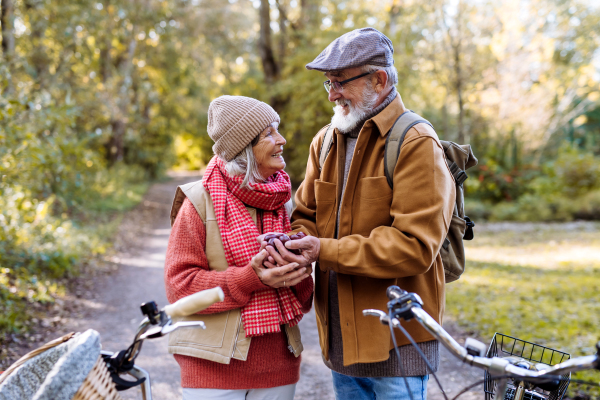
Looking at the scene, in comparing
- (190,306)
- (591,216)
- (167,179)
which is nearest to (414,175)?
(190,306)

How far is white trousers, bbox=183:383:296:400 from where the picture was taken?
2.10 meters

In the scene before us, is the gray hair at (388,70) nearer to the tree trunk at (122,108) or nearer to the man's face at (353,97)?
the man's face at (353,97)

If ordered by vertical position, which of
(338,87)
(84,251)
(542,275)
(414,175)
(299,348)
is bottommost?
(542,275)

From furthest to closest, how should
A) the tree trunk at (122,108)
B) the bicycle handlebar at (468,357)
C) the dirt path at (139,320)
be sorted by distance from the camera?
the tree trunk at (122,108)
the dirt path at (139,320)
the bicycle handlebar at (468,357)

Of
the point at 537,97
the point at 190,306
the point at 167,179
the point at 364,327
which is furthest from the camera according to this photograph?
the point at 167,179

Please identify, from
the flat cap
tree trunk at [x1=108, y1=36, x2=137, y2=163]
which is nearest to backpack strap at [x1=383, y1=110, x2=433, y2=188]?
the flat cap

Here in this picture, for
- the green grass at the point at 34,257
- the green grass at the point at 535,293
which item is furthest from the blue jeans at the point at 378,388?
the green grass at the point at 34,257

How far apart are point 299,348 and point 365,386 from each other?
386 millimetres

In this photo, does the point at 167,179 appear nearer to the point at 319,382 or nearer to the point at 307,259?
the point at 319,382

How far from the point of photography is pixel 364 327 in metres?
2.03

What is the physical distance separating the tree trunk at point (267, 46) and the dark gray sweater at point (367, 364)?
1423 cm

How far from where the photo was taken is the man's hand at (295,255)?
191 cm

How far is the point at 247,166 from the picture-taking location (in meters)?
2.21

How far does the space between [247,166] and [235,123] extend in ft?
0.70
